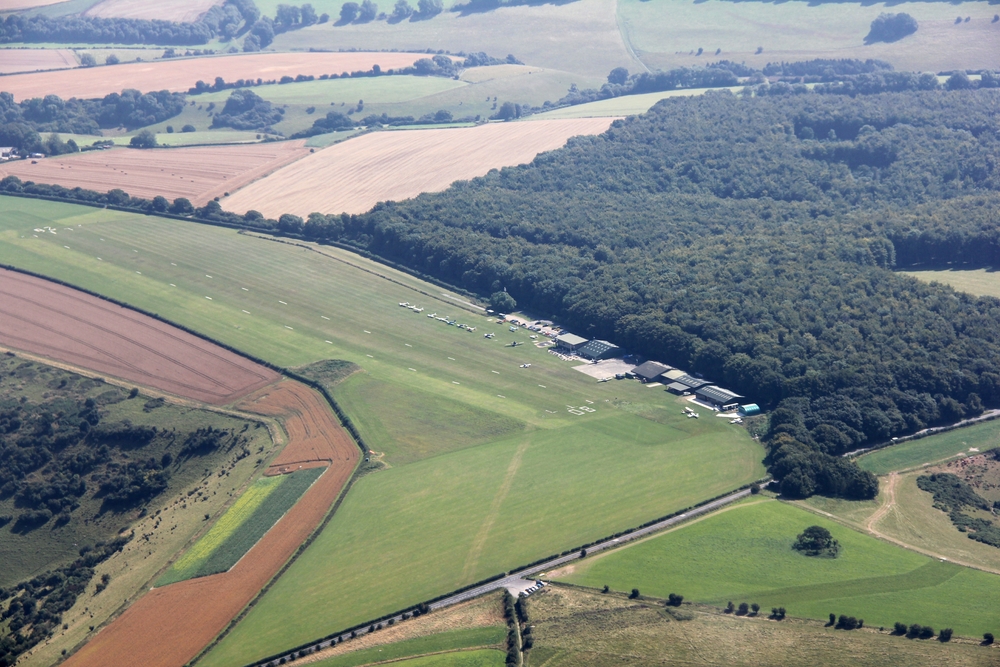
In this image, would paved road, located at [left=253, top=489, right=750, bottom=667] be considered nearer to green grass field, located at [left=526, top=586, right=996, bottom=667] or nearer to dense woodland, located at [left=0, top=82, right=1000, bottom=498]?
green grass field, located at [left=526, top=586, right=996, bottom=667]

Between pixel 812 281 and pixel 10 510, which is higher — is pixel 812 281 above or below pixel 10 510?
above

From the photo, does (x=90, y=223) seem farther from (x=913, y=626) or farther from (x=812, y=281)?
(x=913, y=626)

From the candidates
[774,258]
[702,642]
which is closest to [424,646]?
[702,642]

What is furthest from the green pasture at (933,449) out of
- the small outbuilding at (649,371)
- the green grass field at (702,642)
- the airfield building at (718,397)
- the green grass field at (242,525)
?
the green grass field at (242,525)

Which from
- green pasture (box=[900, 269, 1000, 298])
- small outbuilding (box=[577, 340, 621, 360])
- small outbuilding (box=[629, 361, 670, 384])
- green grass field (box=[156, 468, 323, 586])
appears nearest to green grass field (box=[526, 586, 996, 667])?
green grass field (box=[156, 468, 323, 586])

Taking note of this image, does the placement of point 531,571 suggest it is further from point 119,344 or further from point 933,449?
point 119,344

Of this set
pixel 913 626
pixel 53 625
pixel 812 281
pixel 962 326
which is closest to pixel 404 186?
pixel 812 281
